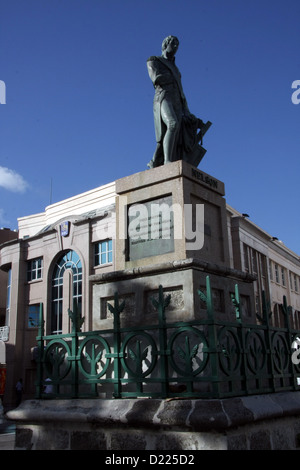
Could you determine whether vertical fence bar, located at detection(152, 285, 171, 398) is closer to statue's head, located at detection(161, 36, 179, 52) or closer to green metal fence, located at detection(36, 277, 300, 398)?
green metal fence, located at detection(36, 277, 300, 398)

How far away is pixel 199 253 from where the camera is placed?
5699 mm

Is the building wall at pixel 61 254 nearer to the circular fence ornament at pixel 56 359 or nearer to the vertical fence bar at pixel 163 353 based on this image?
the circular fence ornament at pixel 56 359

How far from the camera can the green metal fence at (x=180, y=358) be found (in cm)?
421

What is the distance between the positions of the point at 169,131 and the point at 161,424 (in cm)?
391

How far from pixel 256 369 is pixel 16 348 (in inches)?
1237

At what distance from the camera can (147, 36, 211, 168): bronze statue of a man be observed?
6.53 metres

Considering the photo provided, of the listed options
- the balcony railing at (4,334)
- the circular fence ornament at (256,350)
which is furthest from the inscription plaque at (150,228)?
the balcony railing at (4,334)

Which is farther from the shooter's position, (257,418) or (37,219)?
(37,219)

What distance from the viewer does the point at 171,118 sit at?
6.55 metres

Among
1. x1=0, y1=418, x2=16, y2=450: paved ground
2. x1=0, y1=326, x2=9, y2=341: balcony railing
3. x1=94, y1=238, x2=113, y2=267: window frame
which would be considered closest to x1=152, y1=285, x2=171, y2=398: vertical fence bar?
x1=0, y1=418, x2=16, y2=450: paved ground

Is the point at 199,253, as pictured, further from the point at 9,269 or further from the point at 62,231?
the point at 9,269

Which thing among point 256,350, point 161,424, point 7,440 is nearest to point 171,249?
point 256,350
